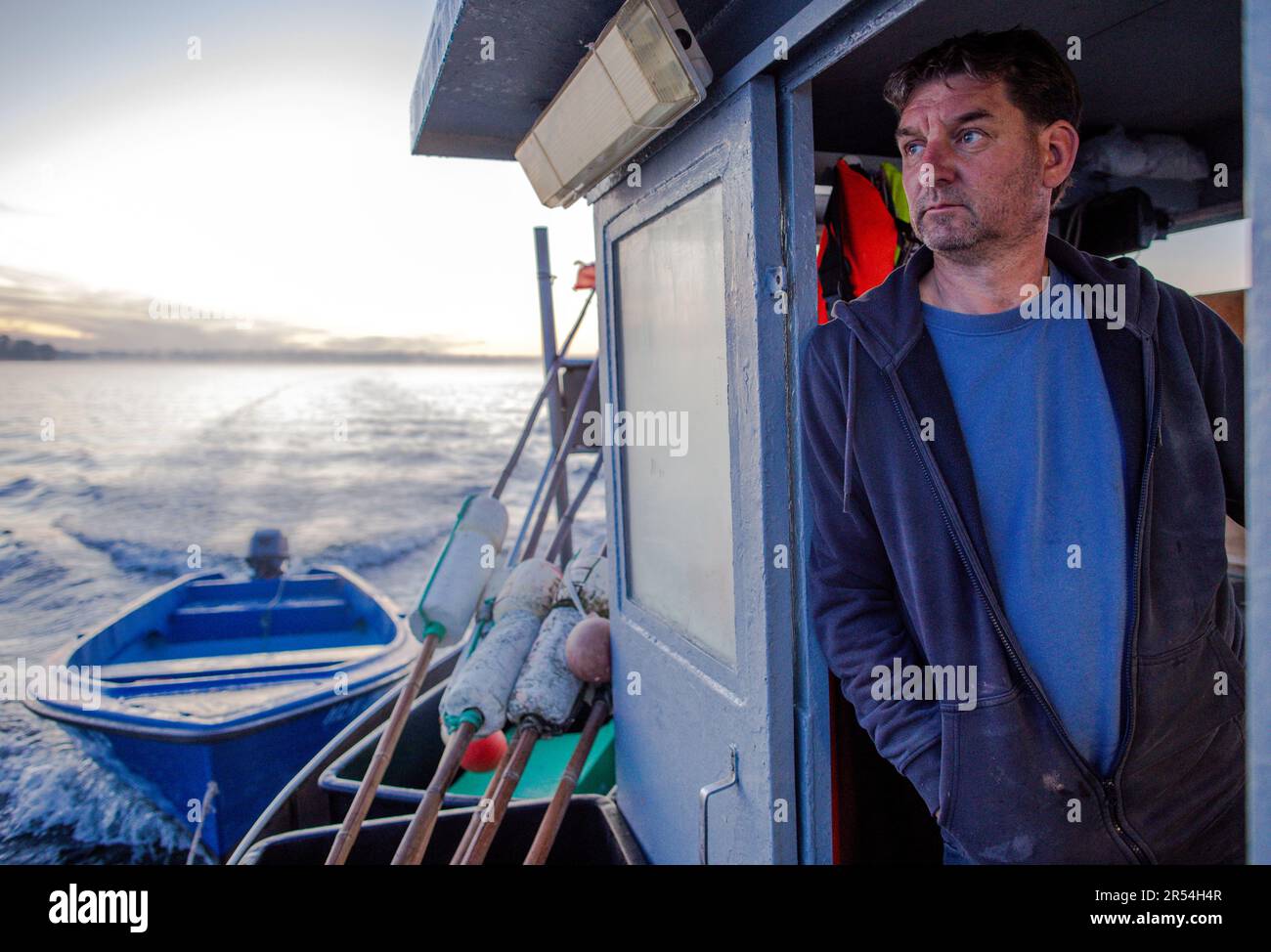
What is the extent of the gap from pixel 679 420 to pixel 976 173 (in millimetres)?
1082

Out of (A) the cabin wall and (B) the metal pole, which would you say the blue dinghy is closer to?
(B) the metal pole

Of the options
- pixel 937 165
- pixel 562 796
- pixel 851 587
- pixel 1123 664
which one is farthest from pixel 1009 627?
pixel 562 796

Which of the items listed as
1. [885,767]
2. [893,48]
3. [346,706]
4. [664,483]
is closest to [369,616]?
[346,706]

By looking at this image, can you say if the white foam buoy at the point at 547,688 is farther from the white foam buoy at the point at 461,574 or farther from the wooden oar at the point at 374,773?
the white foam buoy at the point at 461,574

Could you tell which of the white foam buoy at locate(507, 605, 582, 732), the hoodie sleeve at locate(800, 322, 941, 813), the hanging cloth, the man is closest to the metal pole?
the white foam buoy at locate(507, 605, 582, 732)

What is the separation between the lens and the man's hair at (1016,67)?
1575 mm

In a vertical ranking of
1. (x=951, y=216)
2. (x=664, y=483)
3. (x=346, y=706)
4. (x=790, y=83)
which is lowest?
(x=346, y=706)

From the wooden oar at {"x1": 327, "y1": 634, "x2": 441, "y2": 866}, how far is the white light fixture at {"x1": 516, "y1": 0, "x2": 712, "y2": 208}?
2239 mm

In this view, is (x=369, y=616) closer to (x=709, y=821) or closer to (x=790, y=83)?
(x=709, y=821)

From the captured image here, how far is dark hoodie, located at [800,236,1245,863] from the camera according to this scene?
1440 mm

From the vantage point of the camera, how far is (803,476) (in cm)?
186

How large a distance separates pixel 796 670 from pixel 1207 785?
2.68ft

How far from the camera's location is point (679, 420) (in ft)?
7.89

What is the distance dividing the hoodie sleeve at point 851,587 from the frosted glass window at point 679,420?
0.38 m
